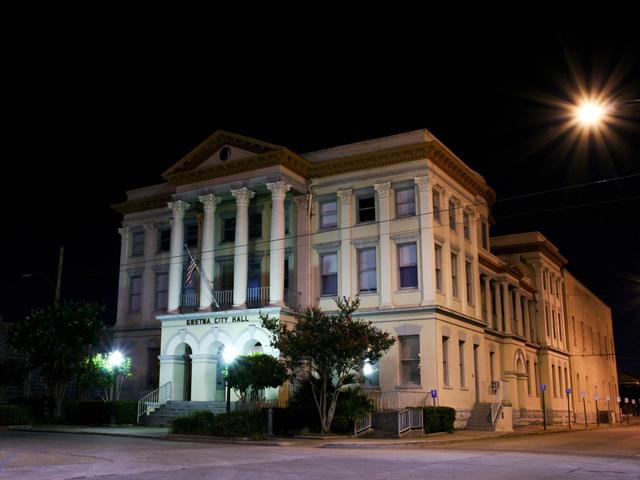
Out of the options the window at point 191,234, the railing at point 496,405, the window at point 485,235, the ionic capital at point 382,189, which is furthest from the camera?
the window at point 485,235

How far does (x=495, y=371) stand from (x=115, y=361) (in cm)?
2258

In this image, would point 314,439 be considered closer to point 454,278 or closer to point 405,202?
point 405,202

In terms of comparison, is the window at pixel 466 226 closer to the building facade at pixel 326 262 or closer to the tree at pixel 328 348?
the building facade at pixel 326 262

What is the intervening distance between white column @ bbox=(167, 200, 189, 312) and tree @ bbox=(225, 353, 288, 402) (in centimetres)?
914

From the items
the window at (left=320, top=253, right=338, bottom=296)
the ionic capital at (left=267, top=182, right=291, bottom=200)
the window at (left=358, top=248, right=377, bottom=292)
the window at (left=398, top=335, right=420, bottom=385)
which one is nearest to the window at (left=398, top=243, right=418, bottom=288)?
the window at (left=358, top=248, right=377, bottom=292)

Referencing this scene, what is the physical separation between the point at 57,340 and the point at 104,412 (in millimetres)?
4758

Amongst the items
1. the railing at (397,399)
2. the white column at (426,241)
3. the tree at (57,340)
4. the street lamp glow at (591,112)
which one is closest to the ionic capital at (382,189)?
the white column at (426,241)

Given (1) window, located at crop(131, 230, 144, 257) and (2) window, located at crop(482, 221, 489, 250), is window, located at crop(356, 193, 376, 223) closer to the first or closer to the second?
(2) window, located at crop(482, 221, 489, 250)

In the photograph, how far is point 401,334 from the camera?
34.6 meters

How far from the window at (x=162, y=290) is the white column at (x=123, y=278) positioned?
2449 mm

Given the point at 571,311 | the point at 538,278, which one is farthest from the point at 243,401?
the point at 571,311

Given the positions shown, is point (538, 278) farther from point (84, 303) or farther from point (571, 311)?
point (84, 303)

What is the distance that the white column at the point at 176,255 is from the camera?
38125mm

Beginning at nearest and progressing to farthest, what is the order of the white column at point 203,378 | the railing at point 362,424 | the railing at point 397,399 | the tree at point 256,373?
the railing at point 362,424, the tree at point 256,373, the railing at point 397,399, the white column at point 203,378
